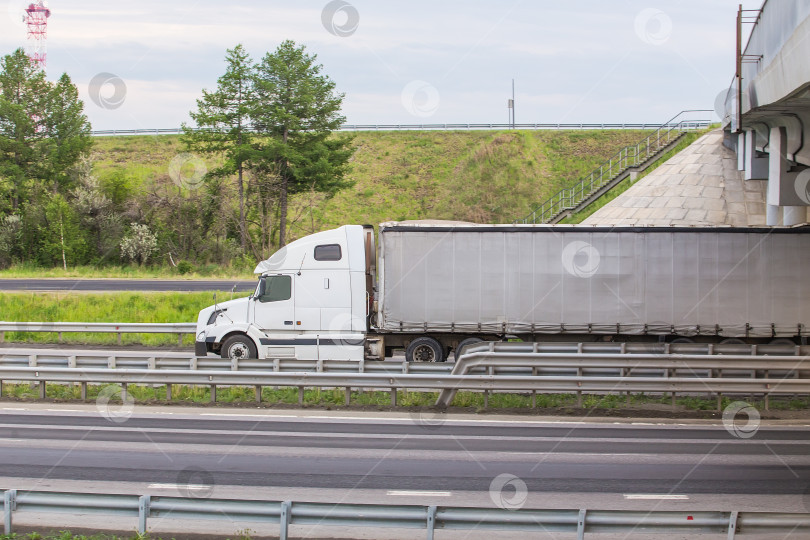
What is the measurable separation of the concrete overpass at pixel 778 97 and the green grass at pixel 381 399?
489cm

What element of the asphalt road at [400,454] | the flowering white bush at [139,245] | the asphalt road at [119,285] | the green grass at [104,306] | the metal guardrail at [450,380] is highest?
the flowering white bush at [139,245]

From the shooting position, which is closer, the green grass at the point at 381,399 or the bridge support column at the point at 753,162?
the green grass at the point at 381,399

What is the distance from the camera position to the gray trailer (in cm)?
1994

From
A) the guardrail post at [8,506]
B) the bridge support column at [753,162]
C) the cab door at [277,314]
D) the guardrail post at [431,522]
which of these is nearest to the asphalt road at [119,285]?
the cab door at [277,314]

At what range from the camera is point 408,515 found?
8281 millimetres

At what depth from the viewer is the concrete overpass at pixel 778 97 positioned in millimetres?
10357

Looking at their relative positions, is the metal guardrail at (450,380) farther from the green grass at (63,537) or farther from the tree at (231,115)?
the tree at (231,115)

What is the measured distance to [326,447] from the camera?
42.4 feet

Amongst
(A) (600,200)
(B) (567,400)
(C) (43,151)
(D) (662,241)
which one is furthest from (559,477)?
(C) (43,151)

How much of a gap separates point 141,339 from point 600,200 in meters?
25.7

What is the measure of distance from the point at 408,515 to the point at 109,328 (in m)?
19.2

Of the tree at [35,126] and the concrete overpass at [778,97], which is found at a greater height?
the tree at [35,126]

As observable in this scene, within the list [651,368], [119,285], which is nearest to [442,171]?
[119,285]

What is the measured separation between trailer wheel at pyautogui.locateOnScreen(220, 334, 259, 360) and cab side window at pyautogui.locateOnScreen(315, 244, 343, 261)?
2.54 meters
